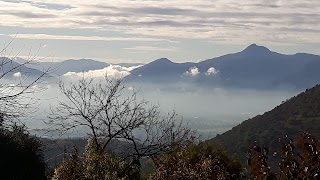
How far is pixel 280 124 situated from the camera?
84.5 metres

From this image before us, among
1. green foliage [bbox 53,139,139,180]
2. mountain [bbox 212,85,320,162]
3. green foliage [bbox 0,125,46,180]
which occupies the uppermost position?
green foliage [bbox 0,125,46,180]

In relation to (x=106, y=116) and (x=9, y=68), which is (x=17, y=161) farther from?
(x=106, y=116)

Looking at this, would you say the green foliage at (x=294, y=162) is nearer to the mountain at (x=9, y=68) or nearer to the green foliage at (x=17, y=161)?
the mountain at (x=9, y=68)

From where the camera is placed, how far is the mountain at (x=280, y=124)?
74.1 metres

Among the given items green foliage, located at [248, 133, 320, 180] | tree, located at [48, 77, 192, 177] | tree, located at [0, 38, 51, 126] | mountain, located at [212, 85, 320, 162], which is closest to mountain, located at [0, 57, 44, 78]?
tree, located at [0, 38, 51, 126]

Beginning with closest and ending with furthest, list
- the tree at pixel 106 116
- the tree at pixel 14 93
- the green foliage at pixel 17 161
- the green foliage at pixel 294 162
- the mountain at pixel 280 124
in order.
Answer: the green foliage at pixel 294 162 → the tree at pixel 14 93 → the green foliage at pixel 17 161 → the tree at pixel 106 116 → the mountain at pixel 280 124

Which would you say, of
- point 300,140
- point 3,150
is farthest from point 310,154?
point 3,150

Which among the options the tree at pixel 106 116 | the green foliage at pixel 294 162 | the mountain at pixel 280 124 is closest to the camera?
the green foliage at pixel 294 162

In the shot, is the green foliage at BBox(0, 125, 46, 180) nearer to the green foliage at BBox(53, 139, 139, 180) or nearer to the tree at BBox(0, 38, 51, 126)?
the green foliage at BBox(53, 139, 139, 180)

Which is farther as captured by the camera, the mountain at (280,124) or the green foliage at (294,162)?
the mountain at (280,124)

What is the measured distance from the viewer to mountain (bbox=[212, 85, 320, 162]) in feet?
243

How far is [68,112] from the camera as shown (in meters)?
21.0

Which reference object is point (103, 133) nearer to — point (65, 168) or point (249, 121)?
point (65, 168)

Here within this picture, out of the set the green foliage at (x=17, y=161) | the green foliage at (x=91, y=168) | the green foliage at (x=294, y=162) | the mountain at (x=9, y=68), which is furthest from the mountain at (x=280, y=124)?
the green foliage at (x=294, y=162)
